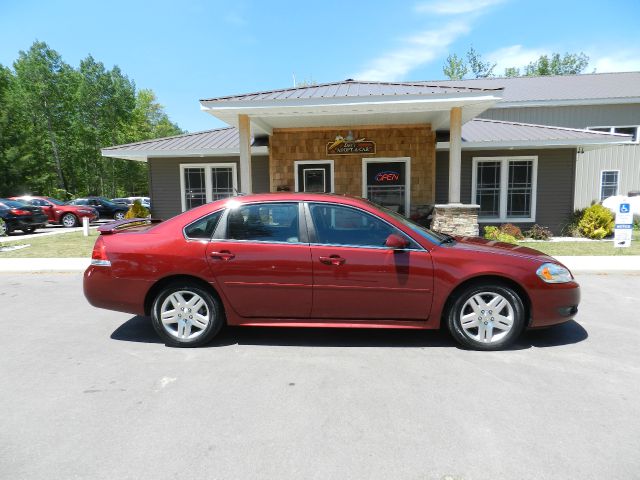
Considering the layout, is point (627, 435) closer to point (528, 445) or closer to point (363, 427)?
point (528, 445)

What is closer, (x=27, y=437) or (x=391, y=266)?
(x=27, y=437)

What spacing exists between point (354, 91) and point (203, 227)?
21.4 feet

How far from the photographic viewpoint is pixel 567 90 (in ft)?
61.1

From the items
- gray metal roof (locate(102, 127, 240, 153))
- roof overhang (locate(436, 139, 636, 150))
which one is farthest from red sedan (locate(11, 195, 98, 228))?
roof overhang (locate(436, 139, 636, 150))

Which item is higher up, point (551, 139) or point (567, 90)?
point (567, 90)

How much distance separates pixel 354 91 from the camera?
9.52 m

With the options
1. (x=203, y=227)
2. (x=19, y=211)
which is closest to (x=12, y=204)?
(x=19, y=211)

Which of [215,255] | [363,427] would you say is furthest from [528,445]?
[215,255]

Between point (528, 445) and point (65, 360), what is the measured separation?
3949 millimetres

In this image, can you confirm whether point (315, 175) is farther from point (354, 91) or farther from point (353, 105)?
point (353, 105)

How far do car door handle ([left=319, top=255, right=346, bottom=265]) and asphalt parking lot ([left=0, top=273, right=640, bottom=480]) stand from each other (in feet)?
2.88

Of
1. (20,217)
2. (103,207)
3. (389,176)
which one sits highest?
(389,176)

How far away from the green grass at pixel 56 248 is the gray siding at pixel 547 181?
1042cm

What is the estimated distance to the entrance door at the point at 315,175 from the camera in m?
12.9
